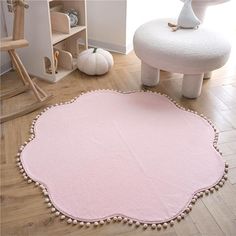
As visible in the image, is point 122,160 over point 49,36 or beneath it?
beneath

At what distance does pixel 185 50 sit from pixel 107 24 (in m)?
1.01

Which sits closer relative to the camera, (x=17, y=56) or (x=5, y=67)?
(x=17, y=56)

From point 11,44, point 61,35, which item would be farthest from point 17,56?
point 61,35

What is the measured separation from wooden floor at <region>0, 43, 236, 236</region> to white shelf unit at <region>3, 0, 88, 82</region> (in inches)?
4.3

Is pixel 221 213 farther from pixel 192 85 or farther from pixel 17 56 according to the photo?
pixel 17 56

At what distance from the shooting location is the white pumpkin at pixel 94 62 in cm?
222

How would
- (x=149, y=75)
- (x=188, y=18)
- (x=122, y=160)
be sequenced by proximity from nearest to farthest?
(x=122, y=160) → (x=188, y=18) → (x=149, y=75)

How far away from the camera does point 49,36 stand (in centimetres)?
202

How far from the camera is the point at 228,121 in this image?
185cm

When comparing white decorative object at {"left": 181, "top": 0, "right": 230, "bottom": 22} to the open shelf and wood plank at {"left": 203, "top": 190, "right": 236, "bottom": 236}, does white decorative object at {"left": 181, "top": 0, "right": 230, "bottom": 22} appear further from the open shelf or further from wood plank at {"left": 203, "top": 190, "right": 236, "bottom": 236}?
wood plank at {"left": 203, "top": 190, "right": 236, "bottom": 236}

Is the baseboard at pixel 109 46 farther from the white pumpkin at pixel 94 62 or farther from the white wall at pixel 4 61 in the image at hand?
the white wall at pixel 4 61

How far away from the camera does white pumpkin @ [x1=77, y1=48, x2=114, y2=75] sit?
2.22 meters

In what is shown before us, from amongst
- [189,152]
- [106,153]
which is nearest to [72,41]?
[106,153]

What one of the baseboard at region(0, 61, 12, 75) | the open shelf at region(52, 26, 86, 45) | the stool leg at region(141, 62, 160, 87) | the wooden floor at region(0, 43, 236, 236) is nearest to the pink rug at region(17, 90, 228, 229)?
the wooden floor at region(0, 43, 236, 236)
